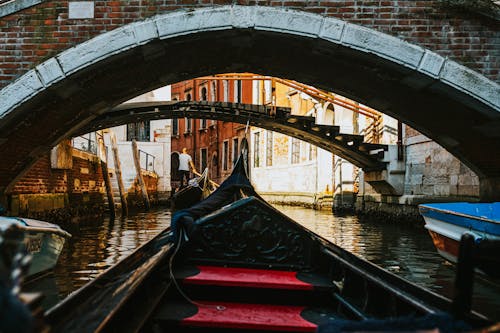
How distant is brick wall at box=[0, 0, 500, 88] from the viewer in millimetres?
4363

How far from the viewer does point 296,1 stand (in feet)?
14.4

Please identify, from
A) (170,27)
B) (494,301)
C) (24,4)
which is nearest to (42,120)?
(24,4)

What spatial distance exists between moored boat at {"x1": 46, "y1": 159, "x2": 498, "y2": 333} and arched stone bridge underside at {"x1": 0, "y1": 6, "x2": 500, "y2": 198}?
1.86 m

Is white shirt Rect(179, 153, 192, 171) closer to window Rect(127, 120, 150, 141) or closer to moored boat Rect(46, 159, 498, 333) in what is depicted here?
window Rect(127, 120, 150, 141)

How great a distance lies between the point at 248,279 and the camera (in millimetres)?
2324

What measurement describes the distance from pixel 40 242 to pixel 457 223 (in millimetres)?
2919

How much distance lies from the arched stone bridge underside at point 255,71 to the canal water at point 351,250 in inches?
44.0

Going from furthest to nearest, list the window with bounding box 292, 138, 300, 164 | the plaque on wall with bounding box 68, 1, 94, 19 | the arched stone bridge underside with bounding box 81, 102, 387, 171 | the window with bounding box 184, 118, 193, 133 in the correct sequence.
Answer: the window with bounding box 184, 118, 193, 133 < the window with bounding box 292, 138, 300, 164 < the arched stone bridge underside with bounding box 81, 102, 387, 171 < the plaque on wall with bounding box 68, 1, 94, 19

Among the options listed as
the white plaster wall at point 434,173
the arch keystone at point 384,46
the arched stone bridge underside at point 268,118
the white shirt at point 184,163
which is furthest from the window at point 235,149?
the arch keystone at point 384,46

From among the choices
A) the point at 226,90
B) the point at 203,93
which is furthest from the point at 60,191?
the point at 203,93

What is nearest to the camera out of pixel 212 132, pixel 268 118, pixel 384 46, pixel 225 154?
pixel 384 46

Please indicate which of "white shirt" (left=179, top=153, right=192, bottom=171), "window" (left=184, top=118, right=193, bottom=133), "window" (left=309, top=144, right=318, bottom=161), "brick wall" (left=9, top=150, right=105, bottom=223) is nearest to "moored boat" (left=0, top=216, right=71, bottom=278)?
"brick wall" (left=9, top=150, right=105, bottom=223)

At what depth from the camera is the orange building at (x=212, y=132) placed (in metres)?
18.7

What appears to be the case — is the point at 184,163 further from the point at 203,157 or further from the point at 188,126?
the point at 188,126
